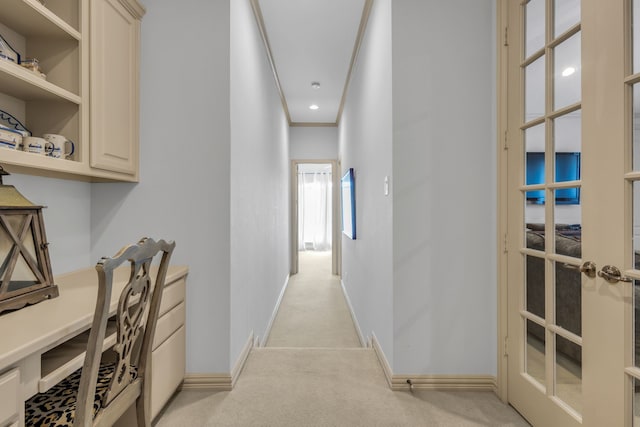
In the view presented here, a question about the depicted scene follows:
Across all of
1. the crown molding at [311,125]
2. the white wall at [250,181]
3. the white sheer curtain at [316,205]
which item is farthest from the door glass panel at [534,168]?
the white sheer curtain at [316,205]

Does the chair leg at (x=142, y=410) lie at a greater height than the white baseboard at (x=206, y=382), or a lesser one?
greater

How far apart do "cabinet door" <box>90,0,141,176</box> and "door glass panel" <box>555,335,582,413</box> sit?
94.8 inches

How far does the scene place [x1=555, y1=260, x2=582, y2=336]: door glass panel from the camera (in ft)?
4.63

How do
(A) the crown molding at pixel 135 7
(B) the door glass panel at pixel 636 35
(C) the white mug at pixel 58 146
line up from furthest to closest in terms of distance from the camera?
(A) the crown molding at pixel 135 7
(C) the white mug at pixel 58 146
(B) the door glass panel at pixel 636 35

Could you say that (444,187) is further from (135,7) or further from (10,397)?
(135,7)

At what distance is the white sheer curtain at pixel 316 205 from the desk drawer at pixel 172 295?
7516 mm

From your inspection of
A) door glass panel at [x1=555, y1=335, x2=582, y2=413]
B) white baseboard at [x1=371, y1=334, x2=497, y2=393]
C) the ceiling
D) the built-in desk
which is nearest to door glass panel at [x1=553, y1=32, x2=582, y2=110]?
door glass panel at [x1=555, y1=335, x2=582, y2=413]

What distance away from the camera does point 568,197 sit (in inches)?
57.6

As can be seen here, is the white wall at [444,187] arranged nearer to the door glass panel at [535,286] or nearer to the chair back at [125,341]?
the door glass panel at [535,286]

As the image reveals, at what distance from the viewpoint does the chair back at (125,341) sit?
38.0 inches

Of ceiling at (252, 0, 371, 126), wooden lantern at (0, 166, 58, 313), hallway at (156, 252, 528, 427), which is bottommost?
hallway at (156, 252, 528, 427)

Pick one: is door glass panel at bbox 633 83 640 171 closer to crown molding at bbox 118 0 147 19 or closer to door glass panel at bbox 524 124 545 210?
door glass panel at bbox 524 124 545 210

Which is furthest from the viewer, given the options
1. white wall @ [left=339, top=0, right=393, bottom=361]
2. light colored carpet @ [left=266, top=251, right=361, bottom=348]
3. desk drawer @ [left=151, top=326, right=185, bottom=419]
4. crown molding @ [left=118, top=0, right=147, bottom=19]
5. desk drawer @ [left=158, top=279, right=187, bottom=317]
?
light colored carpet @ [left=266, top=251, right=361, bottom=348]

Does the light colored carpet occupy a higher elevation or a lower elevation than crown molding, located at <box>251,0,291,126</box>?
lower
